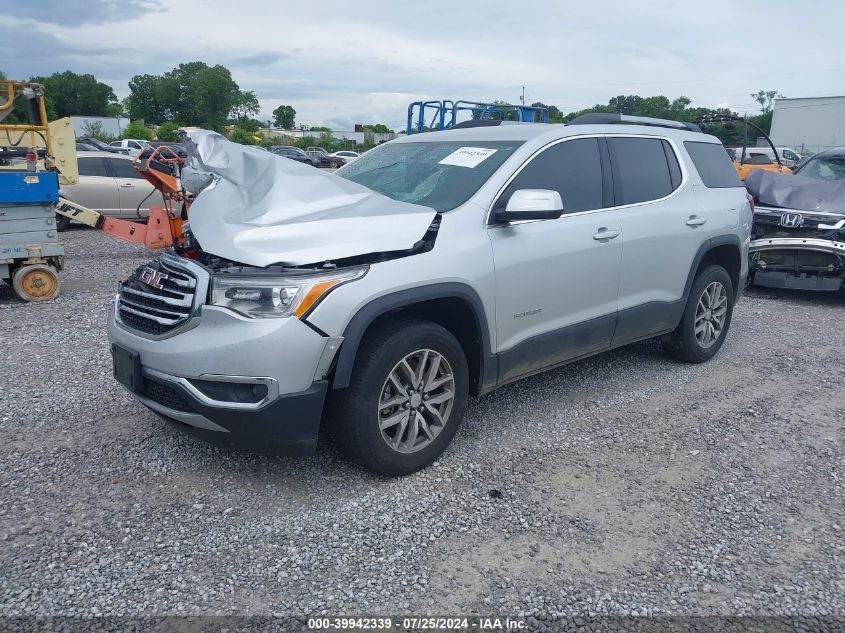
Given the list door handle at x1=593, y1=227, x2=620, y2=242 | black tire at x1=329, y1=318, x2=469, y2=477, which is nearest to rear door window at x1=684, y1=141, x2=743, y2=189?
door handle at x1=593, y1=227, x2=620, y2=242

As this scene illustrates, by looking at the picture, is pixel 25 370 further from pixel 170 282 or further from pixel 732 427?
pixel 732 427

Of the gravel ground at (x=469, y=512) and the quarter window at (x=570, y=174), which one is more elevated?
the quarter window at (x=570, y=174)

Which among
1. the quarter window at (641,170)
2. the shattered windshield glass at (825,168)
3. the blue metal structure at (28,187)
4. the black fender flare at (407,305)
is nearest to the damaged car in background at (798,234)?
the shattered windshield glass at (825,168)

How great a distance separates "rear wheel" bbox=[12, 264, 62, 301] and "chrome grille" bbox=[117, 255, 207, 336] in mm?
4609

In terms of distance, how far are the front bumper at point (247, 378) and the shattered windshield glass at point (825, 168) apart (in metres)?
9.01

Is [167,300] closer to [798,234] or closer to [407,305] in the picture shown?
[407,305]

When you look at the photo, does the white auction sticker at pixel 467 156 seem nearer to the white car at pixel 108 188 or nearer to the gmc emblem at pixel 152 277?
the gmc emblem at pixel 152 277

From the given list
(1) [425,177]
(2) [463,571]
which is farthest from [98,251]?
(2) [463,571]

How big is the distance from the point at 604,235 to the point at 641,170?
0.81 m

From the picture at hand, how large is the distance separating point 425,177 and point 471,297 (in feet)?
3.39

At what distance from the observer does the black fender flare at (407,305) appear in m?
3.35

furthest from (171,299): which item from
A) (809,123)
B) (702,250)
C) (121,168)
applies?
(809,123)

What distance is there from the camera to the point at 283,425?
3.33 metres

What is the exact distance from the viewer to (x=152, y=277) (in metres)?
3.69
